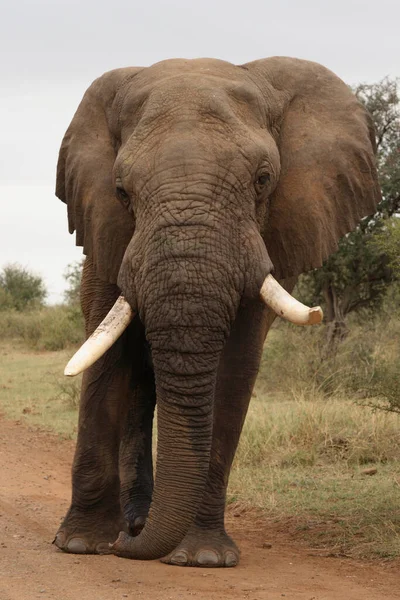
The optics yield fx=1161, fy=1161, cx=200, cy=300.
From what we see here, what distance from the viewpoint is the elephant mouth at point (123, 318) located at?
4816 mm

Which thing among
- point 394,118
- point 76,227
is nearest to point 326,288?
point 394,118

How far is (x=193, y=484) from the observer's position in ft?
16.6

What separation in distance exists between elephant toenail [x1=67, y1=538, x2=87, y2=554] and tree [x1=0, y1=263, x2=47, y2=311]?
24109mm

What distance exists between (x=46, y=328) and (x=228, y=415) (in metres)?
15.6

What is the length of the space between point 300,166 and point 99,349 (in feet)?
5.03

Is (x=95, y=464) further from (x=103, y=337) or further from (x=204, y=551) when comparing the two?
(x=103, y=337)

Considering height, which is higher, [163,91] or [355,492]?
[163,91]

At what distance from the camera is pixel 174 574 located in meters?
5.41

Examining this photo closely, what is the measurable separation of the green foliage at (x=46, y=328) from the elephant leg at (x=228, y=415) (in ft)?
47.2

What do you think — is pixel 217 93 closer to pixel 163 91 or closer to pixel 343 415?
pixel 163 91

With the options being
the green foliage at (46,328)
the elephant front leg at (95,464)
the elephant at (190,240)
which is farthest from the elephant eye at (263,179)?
the green foliage at (46,328)

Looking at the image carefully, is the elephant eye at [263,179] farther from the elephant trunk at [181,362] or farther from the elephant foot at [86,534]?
the elephant foot at [86,534]

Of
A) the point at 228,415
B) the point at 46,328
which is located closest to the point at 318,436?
the point at 228,415

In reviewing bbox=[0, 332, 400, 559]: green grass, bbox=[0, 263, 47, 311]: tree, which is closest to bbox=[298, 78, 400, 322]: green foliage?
bbox=[0, 332, 400, 559]: green grass
